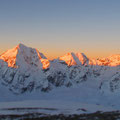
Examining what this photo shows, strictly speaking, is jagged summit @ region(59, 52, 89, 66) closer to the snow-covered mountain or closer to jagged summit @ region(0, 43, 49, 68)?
the snow-covered mountain

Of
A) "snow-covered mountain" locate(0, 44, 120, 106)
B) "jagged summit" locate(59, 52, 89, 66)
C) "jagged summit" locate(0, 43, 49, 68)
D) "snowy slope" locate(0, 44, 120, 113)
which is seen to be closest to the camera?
"snowy slope" locate(0, 44, 120, 113)

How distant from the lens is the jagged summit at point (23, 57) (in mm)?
181125

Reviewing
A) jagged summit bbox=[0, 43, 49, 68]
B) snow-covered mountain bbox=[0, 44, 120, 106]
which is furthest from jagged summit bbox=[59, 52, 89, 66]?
jagged summit bbox=[0, 43, 49, 68]

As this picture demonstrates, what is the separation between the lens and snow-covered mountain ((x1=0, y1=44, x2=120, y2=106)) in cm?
16850

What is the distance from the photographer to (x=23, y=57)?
18575cm

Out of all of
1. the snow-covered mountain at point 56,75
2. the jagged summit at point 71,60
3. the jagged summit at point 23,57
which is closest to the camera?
the snow-covered mountain at point 56,75

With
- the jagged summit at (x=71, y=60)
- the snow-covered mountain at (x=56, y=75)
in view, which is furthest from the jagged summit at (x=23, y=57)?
the jagged summit at (x=71, y=60)

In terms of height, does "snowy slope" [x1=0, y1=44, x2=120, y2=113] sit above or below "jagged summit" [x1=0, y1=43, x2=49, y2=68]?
below

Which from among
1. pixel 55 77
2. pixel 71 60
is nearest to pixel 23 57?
pixel 55 77

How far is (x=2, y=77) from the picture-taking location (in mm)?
175250

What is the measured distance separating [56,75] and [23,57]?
28.2 meters

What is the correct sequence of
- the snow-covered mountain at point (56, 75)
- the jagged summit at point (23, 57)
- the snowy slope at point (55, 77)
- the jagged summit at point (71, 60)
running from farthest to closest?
1. the jagged summit at point (71, 60)
2. the jagged summit at point (23, 57)
3. the snow-covered mountain at point (56, 75)
4. the snowy slope at point (55, 77)

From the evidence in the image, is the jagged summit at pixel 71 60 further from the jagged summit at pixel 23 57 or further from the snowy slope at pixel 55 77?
the jagged summit at pixel 23 57

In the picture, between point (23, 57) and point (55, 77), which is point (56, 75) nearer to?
point (55, 77)
